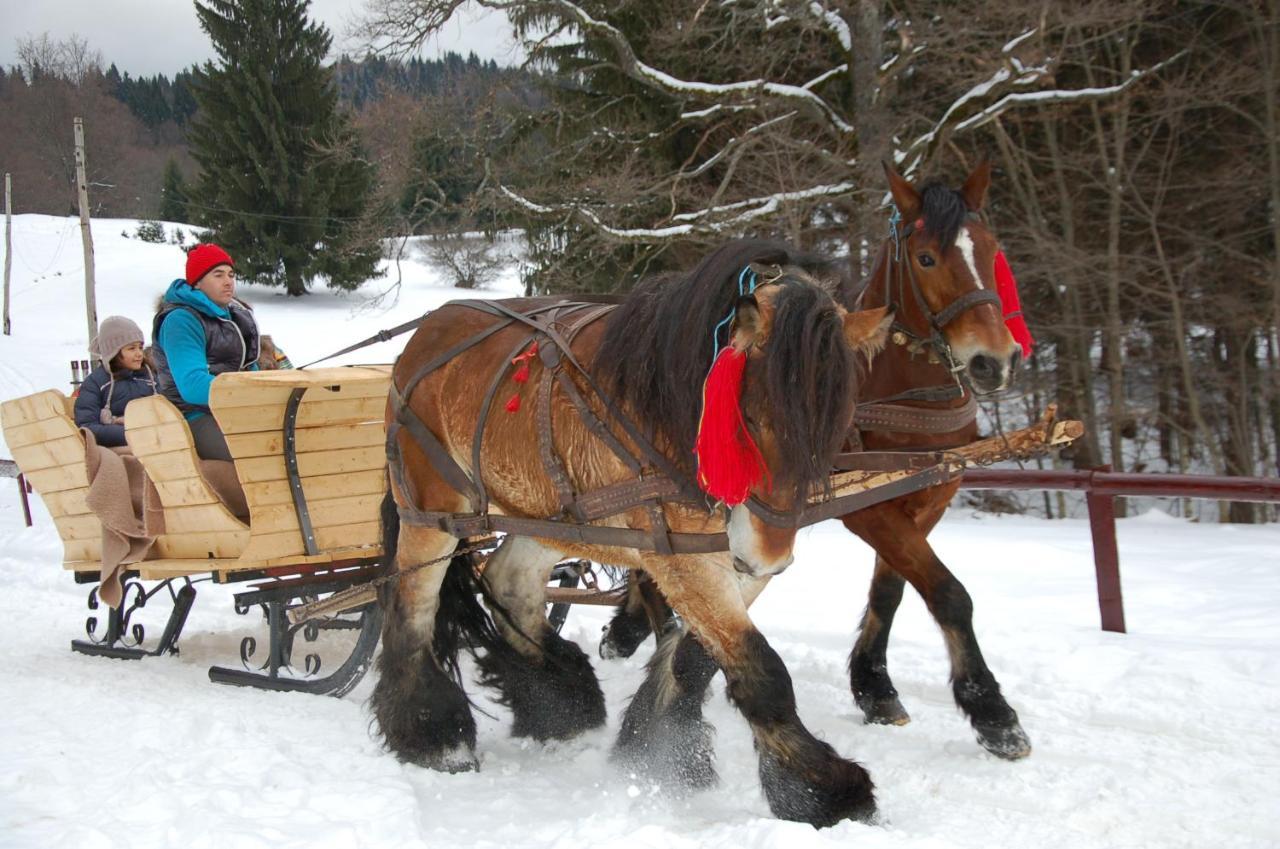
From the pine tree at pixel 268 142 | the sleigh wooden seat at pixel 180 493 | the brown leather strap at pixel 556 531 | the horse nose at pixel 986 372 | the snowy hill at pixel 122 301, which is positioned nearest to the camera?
the brown leather strap at pixel 556 531

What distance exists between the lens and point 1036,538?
304 inches

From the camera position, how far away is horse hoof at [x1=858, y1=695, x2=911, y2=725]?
→ 12.9 ft

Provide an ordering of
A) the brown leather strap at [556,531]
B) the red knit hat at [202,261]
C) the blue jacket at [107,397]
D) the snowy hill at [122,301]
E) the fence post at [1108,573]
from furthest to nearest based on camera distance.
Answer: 1. the snowy hill at [122,301]
2. the blue jacket at [107,397]
3. the fence post at [1108,573]
4. the red knit hat at [202,261]
5. the brown leather strap at [556,531]

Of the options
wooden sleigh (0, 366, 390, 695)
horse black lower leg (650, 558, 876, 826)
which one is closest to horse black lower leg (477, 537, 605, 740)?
wooden sleigh (0, 366, 390, 695)

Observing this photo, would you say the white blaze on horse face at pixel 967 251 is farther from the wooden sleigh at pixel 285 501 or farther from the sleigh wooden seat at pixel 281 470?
the sleigh wooden seat at pixel 281 470

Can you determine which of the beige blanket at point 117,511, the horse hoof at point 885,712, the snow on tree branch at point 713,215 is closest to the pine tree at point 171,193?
the snow on tree branch at point 713,215

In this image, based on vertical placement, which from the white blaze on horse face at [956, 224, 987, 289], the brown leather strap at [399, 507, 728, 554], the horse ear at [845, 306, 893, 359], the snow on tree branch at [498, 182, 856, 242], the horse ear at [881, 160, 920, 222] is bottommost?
the brown leather strap at [399, 507, 728, 554]

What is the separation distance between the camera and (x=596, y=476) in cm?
309

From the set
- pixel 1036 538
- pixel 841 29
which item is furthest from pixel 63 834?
pixel 841 29

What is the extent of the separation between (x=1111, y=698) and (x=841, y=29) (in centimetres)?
691

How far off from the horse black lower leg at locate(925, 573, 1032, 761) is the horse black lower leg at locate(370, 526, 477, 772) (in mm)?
1788

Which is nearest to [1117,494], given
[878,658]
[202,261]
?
[878,658]

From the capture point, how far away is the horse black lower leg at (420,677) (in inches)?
144

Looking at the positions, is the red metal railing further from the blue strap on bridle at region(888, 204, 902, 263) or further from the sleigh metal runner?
the blue strap on bridle at region(888, 204, 902, 263)
